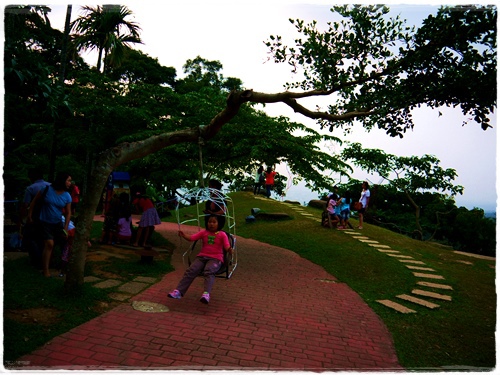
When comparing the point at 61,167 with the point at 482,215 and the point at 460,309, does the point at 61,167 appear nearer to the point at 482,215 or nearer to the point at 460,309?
the point at 460,309

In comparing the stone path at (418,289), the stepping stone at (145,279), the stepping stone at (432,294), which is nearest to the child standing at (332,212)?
the stone path at (418,289)

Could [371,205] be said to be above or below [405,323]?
above

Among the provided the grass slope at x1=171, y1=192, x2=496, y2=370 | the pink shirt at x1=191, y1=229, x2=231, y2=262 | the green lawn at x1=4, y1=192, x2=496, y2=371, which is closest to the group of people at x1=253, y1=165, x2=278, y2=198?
the grass slope at x1=171, y1=192, x2=496, y2=370

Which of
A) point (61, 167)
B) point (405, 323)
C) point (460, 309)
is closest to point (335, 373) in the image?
point (405, 323)

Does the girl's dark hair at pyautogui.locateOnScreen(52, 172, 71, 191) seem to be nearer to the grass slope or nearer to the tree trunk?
the tree trunk

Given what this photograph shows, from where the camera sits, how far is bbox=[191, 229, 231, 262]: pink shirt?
578cm

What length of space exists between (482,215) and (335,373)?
2124 centimetres

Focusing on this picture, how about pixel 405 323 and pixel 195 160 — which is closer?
pixel 405 323

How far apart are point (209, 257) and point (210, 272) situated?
254 millimetres

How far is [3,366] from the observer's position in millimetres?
3311

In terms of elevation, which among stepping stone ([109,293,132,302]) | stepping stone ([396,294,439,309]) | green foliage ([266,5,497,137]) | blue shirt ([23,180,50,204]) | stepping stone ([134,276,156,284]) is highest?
green foliage ([266,5,497,137])

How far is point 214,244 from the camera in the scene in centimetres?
583

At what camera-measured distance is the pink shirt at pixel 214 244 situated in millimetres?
5781

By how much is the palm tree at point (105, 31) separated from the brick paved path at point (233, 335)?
9084 mm
